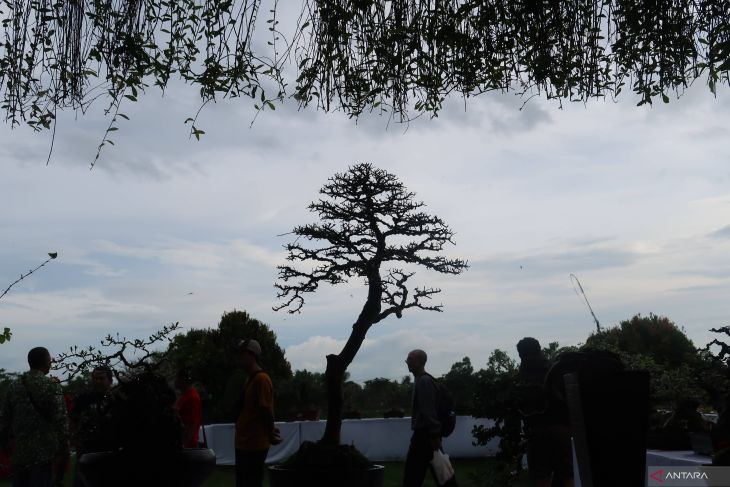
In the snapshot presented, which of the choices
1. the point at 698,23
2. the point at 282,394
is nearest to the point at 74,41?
the point at 698,23

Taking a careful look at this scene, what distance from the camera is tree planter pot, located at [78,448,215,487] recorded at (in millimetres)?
3295

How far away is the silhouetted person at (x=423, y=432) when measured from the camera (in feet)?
21.8

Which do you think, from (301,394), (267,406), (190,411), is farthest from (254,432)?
(301,394)

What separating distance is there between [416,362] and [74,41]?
4351 millimetres

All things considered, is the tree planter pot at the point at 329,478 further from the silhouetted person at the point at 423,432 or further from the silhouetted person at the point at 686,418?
the silhouetted person at the point at 686,418

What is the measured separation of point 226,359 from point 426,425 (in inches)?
601

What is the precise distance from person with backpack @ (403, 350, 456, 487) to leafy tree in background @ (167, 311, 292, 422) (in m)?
11.1

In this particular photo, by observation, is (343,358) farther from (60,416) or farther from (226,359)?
(226,359)

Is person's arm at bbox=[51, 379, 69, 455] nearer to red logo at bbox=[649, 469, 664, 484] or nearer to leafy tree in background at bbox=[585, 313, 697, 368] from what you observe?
red logo at bbox=[649, 469, 664, 484]

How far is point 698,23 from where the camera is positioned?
14.8 feet

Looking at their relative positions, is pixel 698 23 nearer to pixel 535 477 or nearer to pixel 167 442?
pixel 535 477

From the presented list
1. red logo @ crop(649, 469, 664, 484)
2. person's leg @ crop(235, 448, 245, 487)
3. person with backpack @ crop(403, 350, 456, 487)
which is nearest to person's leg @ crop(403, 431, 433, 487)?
person with backpack @ crop(403, 350, 456, 487)

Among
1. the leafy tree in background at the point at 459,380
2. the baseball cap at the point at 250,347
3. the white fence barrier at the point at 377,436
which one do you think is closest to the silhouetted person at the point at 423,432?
the baseball cap at the point at 250,347

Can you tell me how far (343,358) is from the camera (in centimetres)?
803
